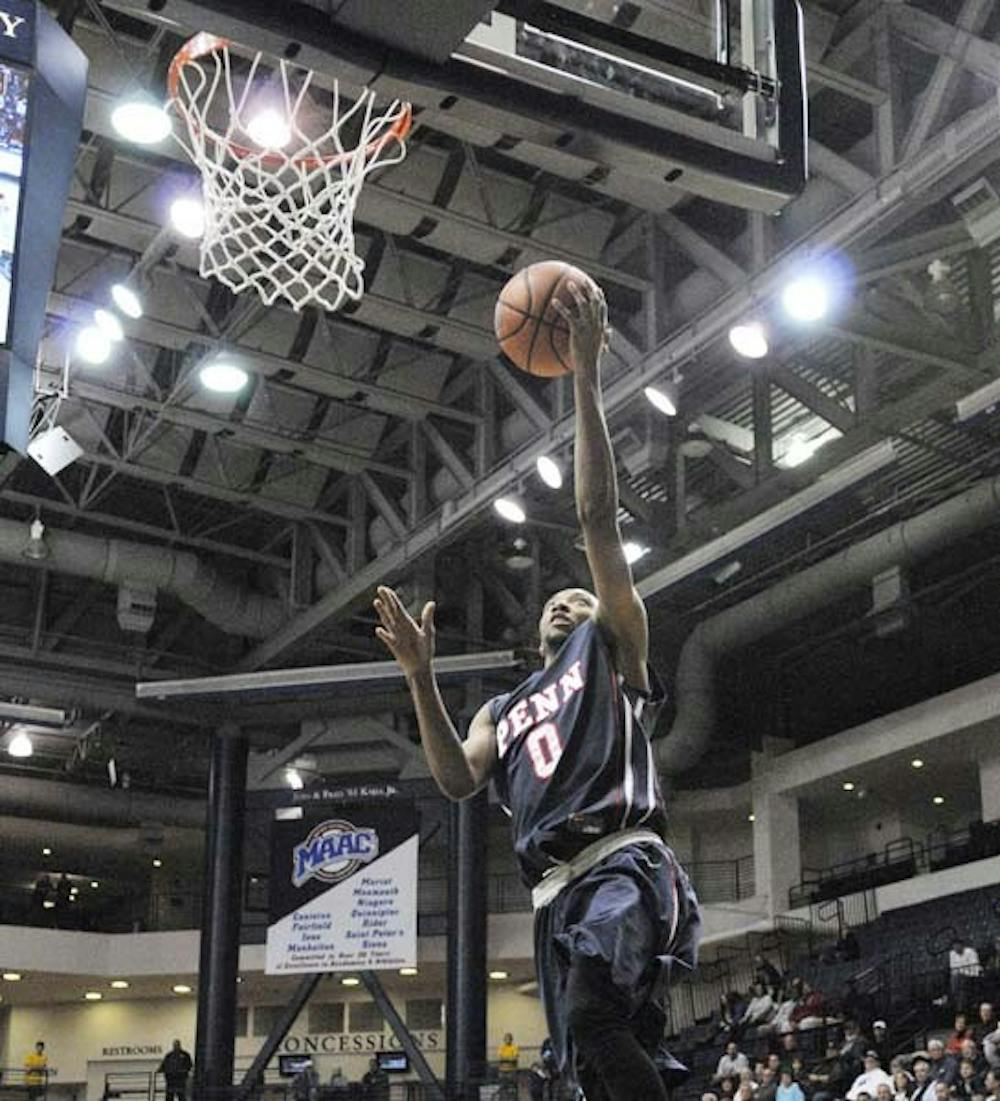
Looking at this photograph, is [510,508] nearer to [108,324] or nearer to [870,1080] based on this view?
[108,324]

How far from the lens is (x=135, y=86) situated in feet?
44.5

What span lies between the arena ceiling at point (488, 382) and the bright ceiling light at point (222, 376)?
0.21 metres

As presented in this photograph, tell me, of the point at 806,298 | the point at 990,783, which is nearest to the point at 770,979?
the point at 990,783

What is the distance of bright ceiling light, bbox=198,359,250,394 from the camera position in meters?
17.5

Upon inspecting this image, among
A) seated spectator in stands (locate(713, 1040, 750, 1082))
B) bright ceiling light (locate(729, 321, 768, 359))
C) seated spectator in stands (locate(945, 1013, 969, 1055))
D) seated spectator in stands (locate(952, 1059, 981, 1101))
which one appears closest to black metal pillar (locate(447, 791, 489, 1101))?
seated spectator in stands (locate(713, 1040, 750, 1082))

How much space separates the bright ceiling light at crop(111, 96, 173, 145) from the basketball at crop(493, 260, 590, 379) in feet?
25.0

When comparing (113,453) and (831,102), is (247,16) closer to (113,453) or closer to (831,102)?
(831,102)

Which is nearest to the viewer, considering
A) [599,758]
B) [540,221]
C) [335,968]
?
[599,758]

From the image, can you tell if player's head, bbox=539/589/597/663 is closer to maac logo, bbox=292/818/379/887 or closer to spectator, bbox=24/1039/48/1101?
maac logo, bbox=292/818/379/887

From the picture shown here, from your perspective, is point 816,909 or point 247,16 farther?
point 816,909

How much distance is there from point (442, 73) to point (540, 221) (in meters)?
8.94

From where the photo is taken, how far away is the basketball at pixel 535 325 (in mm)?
5684

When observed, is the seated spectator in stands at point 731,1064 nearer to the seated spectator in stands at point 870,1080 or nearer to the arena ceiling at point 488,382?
the seated spectator in stands at point 870,1080

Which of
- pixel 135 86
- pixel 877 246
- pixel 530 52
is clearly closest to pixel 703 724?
pixel 877 246
